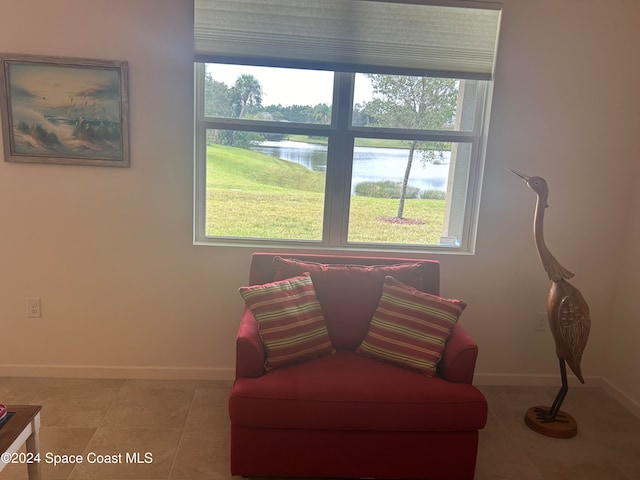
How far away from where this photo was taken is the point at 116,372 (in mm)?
2836

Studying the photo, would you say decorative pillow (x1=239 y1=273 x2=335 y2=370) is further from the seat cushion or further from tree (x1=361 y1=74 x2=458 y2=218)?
tree (x1=361 y1=74 x2=458 y2=218)

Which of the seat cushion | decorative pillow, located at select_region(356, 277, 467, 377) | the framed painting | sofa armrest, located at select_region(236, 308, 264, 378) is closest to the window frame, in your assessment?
the framed painting

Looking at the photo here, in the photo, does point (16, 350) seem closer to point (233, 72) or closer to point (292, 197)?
point (292, 197)

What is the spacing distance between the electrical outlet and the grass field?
3.57ft

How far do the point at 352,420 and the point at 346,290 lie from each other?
0.67 meters

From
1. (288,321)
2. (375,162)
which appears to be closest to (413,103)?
(375,162)

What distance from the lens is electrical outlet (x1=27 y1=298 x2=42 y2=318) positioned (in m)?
2.73

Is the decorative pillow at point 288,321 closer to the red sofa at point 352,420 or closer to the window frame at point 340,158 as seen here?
the red sofa at point 352,420

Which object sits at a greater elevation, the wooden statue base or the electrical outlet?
the electrical outlet

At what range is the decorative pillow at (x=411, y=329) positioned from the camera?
6.88ft

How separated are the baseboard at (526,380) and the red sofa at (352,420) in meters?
1.06

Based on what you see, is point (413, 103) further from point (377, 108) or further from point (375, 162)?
point (375, 162)

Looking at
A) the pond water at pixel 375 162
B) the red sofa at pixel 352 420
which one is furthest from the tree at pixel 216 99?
the red sofa at pixel 352 420

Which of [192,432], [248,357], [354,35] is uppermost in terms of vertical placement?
[354,35]
